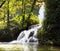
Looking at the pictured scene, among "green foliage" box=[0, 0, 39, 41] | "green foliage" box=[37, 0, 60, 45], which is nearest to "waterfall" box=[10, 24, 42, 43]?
"green foliage" box=[0, 0, 39, 41]

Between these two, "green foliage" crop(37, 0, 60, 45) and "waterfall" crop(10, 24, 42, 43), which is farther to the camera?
"waterfall" crop(10, 24, 42, 43)

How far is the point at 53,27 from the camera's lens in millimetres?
21250

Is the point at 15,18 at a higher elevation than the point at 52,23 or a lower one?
lower

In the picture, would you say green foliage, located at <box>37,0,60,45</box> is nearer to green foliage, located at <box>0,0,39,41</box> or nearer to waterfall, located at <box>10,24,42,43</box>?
waterfall, located at <box>10,24,42,43</box>

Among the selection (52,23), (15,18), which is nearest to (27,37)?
(52,23)

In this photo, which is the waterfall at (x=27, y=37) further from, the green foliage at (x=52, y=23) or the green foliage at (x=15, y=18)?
the green foliage at (x=52, y=23)

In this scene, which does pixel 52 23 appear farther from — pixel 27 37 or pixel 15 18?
pixel 15 18

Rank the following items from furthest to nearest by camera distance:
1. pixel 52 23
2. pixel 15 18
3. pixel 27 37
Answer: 1. pixel 15 18
2. pixel 27 37
3. pixel 52 23

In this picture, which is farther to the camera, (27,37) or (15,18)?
(15,18)

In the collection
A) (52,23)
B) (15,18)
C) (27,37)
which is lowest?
(27,37)

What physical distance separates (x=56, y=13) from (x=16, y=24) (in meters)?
9.35

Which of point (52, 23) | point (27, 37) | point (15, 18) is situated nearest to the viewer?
point (52, 23)

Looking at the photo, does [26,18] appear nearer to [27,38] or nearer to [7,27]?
[7,27]

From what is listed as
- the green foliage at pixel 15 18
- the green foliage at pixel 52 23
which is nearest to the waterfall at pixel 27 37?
the green foliage at pixel 15 18
